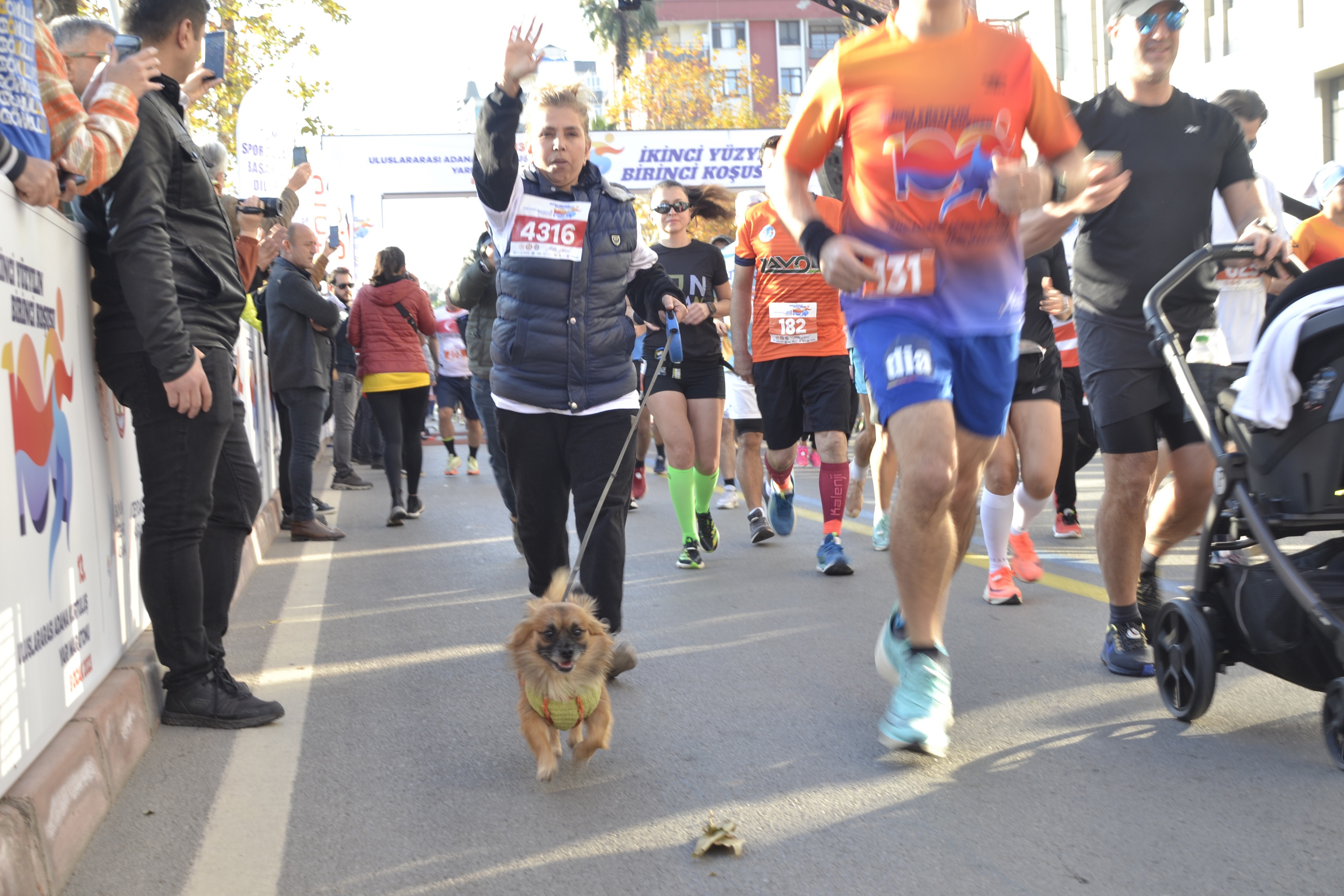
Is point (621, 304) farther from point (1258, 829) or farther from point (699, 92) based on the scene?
point (699, 92)

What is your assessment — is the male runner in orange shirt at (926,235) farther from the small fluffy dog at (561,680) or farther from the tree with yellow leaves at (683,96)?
the tree with yellow leaves at (683,96)

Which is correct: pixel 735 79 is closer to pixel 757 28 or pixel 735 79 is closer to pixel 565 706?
pixel 757 28

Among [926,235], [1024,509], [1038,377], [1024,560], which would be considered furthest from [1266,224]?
[1024,560]

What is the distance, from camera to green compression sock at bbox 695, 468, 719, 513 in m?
7.57

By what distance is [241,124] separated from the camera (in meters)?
11.5

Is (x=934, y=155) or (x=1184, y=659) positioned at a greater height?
(x=934, y=155)

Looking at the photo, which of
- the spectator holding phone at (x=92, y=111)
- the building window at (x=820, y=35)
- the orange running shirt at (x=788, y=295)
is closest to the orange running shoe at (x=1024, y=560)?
the orange running shirt at (x=788, y=295)

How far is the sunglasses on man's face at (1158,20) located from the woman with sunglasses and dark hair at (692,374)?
9.40ft

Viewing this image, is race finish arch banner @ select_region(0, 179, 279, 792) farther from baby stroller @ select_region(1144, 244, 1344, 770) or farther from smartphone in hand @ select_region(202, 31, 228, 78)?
baby stroller @ select_region(1144, 244, 1344, 770)

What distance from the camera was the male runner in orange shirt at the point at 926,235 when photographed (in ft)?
11.9

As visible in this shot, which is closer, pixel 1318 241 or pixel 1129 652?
pixel 1129 652

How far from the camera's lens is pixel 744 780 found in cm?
350

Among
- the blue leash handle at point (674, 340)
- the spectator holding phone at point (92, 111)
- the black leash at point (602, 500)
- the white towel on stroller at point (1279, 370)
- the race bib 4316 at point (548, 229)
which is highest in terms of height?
the spectator holding phone at point (92, 111)

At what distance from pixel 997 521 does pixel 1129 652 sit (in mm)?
1622
